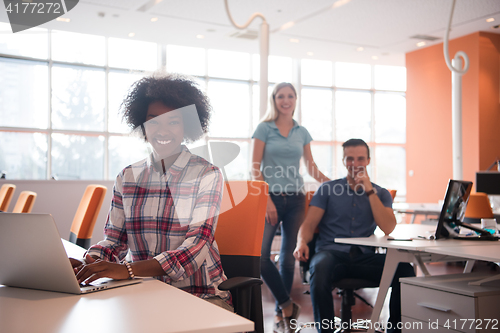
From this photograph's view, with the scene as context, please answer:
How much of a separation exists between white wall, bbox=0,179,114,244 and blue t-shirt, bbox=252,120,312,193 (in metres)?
3.21

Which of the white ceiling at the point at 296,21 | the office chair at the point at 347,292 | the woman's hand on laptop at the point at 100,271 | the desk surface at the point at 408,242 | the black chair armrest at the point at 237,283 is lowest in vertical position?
the office chair at the point at 347,292

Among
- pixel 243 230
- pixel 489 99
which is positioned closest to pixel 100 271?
pixel 243 230

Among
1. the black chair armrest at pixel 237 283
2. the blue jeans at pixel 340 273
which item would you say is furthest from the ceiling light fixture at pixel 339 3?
the black chair armrest at pixel 237 283

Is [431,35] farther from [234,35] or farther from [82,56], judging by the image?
[82,56]

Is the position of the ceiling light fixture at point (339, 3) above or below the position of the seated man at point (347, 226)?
above

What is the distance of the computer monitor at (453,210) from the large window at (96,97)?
469 centimetres

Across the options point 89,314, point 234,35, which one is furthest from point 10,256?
point 234,35

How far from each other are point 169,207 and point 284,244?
170 cm

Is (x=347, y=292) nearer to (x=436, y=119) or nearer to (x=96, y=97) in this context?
(x=436, y=119)

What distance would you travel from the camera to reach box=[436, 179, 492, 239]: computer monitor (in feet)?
7.70

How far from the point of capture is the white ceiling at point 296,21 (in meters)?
6.47

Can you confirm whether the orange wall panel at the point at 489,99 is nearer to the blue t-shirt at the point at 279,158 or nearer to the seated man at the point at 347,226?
the blue t-shirt at the point at 279,158

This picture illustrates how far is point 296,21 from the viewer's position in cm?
723

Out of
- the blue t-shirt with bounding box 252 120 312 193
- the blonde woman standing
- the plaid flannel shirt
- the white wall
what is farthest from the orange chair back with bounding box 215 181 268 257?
the white wall
